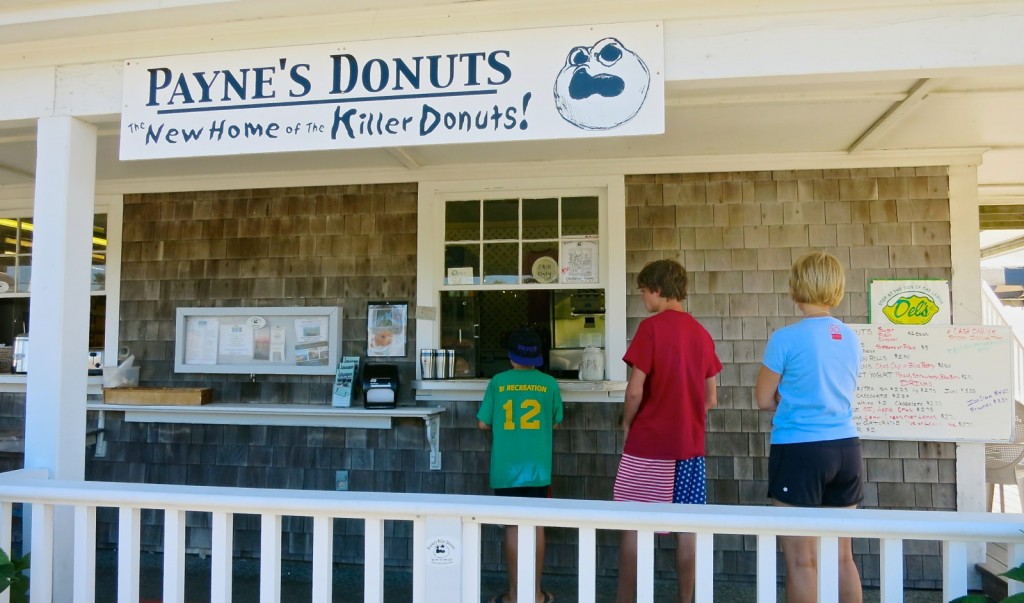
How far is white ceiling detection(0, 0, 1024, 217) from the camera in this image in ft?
8.86

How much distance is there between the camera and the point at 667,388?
9.65 ft

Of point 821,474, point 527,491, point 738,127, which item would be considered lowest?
point 527,491

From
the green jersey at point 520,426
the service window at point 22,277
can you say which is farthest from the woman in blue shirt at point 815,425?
the service window at point 22,277

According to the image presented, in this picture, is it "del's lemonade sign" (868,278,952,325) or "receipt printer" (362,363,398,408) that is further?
"receipt printer" (362,363,398,408)

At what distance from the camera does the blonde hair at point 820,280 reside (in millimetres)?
2467

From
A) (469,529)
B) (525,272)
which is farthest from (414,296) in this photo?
(469,529)

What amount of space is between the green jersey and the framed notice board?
1.37m

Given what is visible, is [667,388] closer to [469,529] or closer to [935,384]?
[469,529]

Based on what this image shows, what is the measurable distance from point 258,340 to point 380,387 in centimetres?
97

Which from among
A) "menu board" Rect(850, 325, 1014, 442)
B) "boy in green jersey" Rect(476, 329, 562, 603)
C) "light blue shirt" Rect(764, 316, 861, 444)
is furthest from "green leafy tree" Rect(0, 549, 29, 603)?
"menu board" Rect(850, 325, 1014, 442)

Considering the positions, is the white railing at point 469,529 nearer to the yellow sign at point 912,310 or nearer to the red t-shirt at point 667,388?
the red t-shirt at point 667,388

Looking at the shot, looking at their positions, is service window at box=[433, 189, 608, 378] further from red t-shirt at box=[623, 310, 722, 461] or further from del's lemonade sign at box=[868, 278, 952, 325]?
del's lemonade sign at box=[868, 278, 952, 325]

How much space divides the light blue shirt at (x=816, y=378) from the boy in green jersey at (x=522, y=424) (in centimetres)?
120

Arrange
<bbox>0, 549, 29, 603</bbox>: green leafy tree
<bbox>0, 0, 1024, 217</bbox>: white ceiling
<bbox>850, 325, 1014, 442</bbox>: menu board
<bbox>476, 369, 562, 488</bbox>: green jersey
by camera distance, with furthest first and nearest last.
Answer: <bbox>850, 325, 1014, 442</bbox>: menu board → <bbox>476, 369, 562, 488</bbox>: green jersey → <bbox>0, 0, 1024, 217</bbox>: white ceiling → <bbox>0, 549, 29, 603</bbox>: green leafy tree
